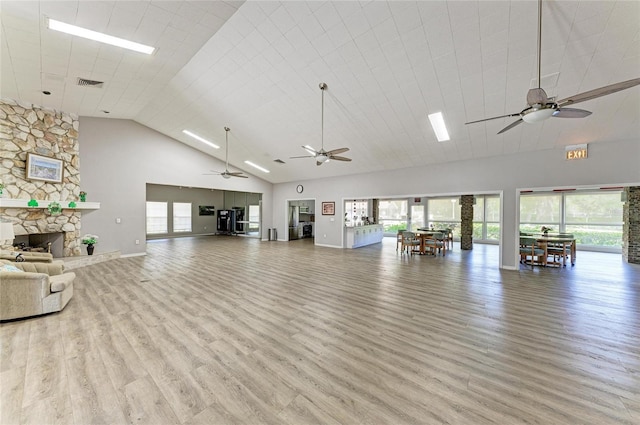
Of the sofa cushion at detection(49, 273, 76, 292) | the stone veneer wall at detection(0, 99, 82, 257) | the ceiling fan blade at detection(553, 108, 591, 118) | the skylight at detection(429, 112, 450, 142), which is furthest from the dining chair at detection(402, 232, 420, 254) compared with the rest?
the stone veneer wall at detection(0, 99, 82, 257)

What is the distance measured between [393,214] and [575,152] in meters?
8.91

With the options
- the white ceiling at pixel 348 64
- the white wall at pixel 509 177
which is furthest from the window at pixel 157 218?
the white wall at pixel 509 177

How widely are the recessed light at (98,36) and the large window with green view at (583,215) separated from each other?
1305 centimetres

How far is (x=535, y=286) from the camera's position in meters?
4.98

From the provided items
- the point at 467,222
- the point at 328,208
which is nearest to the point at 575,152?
the point at 467,222

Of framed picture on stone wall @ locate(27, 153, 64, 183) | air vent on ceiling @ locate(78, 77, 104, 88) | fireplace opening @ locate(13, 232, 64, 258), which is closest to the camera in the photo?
air vent on ceiling @ locate(78, 77, 104, 88)

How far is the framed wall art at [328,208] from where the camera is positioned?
1038cm

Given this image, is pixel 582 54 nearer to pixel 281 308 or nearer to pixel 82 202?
pixel 281 308

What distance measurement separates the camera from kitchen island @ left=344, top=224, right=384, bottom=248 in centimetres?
1023

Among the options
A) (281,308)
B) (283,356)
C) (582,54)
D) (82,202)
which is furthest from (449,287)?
(82,202)

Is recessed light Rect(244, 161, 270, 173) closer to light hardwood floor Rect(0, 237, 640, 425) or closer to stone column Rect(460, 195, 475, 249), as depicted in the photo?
light hardwood floor Rect(0, 237, 640, 425)

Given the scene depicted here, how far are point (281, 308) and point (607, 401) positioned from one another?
335 cm

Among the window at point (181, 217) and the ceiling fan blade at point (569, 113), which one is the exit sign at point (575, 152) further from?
the window at point (181, 217)

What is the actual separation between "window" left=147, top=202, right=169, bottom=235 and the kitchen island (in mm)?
9645
